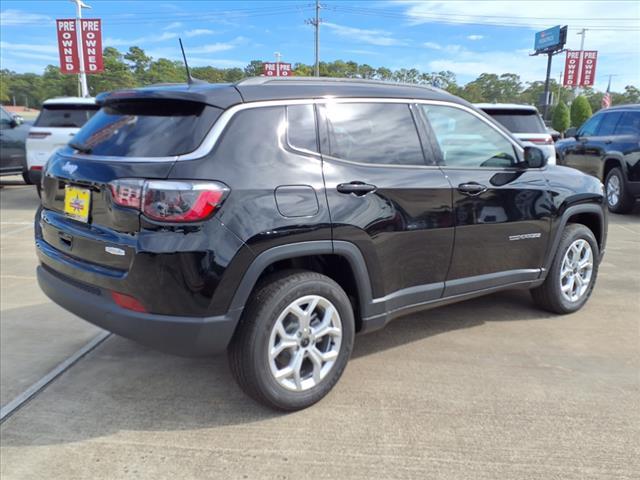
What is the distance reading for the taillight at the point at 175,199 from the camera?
247 centimetres

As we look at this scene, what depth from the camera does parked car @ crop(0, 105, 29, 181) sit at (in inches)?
426

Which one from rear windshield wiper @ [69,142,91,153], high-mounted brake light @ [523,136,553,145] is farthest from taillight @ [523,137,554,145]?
rear windshield wiper @ [69,142,91,153]

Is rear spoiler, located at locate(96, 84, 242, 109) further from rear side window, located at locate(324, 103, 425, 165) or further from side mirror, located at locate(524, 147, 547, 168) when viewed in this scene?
side mirror, located at locate(524, 147, 547, 168)

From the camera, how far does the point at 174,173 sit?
250cm

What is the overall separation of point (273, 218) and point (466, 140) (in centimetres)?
172

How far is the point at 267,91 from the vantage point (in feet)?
9.41

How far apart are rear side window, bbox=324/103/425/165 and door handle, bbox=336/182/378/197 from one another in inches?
6.5

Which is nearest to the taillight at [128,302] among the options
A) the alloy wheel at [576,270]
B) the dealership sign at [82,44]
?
the alloy wheel at [576,270]

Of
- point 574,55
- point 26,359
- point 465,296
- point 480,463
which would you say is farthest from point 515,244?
point 574,55

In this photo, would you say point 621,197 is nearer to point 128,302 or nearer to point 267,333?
point 267,333

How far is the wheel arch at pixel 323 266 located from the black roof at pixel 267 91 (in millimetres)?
796

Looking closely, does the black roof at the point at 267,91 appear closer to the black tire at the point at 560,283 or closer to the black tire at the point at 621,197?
the black tire at the point at 560,283

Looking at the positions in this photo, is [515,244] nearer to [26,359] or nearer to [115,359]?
[115,359]

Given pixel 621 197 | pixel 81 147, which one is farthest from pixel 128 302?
pixel 621 197
